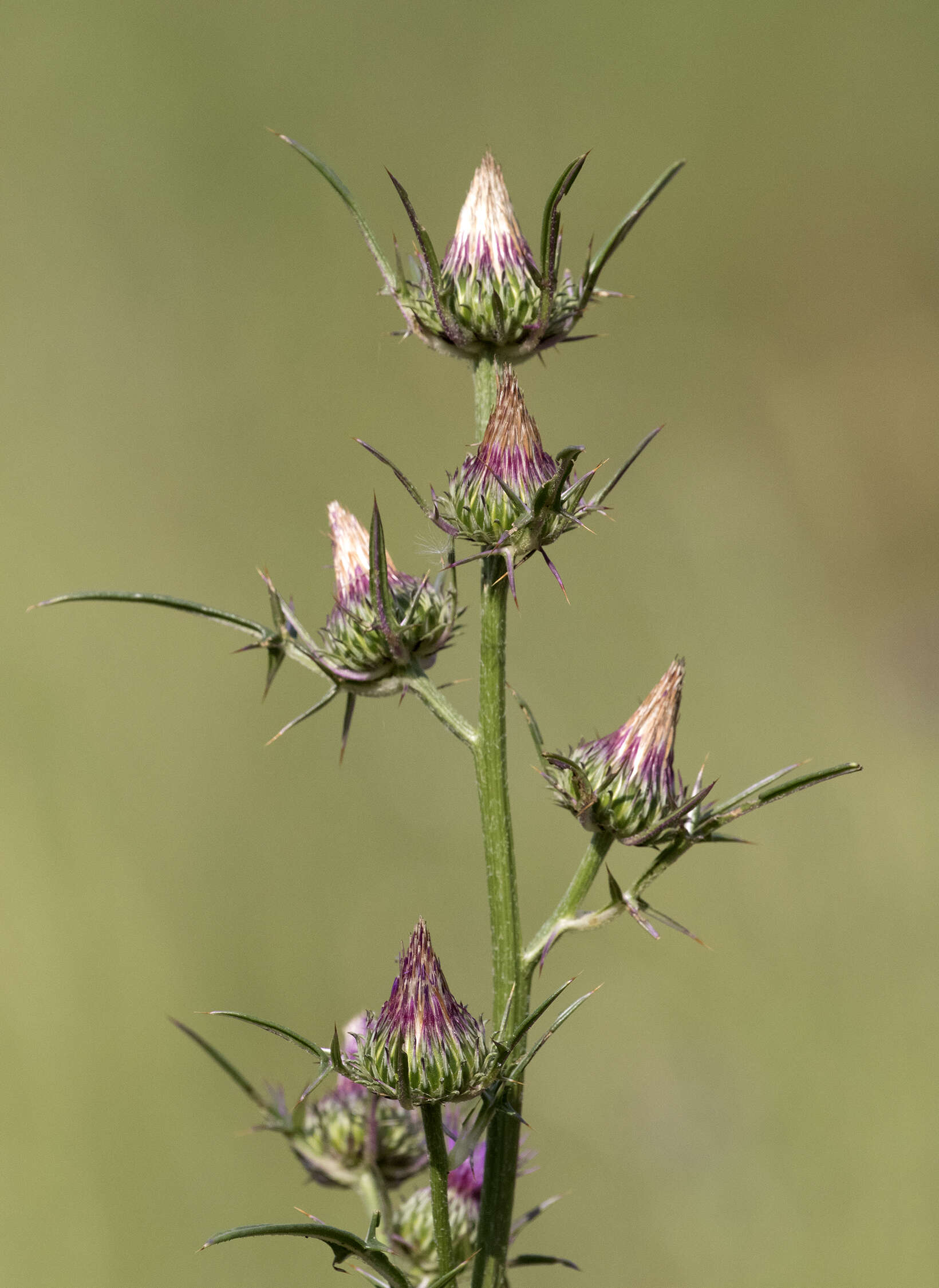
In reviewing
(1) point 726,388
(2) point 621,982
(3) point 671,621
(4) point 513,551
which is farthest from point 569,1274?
(1) point 726,388

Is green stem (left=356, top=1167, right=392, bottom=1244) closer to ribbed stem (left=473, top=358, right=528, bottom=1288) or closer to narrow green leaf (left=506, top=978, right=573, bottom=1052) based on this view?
ribbed stem (left=473, top=358, right=528, bottom=1288)

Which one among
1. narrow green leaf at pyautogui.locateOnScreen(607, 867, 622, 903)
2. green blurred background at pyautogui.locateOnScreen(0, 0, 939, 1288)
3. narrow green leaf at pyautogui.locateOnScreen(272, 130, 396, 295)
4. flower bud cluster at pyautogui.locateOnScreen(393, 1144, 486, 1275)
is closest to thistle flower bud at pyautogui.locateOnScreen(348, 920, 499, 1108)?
narrow green leaf at pyautogui.locateOnScreen(607, 867, 622, 903)

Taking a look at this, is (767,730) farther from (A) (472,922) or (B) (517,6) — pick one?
(B) (517,6)

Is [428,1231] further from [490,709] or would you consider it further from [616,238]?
[616,238]

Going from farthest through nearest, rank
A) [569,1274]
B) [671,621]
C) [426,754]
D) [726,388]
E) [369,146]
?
[369,146], [726,388], [671,621], [426,754], [569,1274]

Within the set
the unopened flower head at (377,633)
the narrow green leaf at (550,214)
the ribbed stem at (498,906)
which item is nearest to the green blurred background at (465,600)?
the unopened flower head at (377,633)

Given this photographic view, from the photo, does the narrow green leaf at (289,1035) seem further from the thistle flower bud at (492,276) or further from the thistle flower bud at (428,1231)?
the thistle flower bud at (492,276)

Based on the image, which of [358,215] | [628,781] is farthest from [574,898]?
[358,215]
